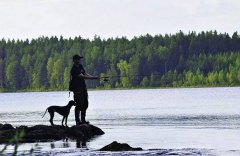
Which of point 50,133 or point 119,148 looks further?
→ point 50,133

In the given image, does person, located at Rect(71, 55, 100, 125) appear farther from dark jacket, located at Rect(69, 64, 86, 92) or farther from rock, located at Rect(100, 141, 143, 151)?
rock, located at Rect(100, 141, 143, 151)

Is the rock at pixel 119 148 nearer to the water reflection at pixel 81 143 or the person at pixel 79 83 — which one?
the water reflection at pixel 81 143

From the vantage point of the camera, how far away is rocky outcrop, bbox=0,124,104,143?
1019 inches

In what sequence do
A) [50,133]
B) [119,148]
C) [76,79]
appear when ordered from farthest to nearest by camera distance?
[76,79] → [50,133] → [119,148]

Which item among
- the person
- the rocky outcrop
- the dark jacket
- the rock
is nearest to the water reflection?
the rocky outcrop

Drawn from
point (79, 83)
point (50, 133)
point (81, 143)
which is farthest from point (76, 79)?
point (81, 143)

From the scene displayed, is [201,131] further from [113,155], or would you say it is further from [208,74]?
[208,74]

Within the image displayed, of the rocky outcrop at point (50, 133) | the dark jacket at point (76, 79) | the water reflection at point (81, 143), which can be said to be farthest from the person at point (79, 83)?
the water reflection at point (81, 143)

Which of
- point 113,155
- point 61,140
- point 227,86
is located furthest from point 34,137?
point 227,86

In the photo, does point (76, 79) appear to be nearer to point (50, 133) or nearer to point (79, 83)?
point (79, 83)

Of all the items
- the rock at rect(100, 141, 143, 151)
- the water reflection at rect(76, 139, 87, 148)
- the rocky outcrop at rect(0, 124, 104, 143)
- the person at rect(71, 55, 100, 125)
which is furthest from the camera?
the person at rect(71, 55, 100, 125)

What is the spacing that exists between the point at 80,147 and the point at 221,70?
17608 cm

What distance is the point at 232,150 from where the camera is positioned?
2145cm

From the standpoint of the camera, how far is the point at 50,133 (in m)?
26.6
